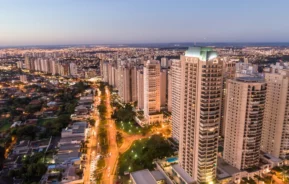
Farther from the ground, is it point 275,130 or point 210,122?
point 210,122

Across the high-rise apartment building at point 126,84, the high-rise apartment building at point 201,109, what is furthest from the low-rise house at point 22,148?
the high-rise apartment building at point 126,84

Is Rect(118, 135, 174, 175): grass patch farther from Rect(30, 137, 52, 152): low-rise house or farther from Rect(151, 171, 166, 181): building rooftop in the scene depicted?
Rect(30, 137, 52, 152): low-rise house

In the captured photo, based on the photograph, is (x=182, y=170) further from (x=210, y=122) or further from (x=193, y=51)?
(x=193, y=51)

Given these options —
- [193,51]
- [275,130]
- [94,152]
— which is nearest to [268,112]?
[275,130]

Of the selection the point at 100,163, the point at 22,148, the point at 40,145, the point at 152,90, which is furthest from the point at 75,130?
the point at 152,90

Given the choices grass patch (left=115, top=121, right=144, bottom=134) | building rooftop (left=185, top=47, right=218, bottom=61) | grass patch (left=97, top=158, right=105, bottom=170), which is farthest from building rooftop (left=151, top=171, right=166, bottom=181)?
grass patch (left=115, top=121, right=144, bottom=134)

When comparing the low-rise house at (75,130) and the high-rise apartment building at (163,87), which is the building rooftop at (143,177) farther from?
the high-rise apartment building at (163,87)
